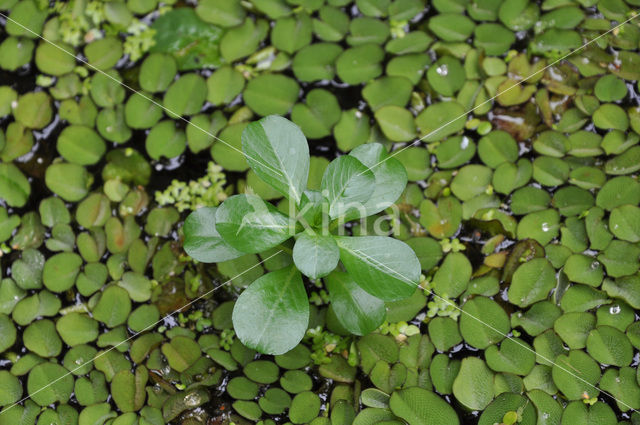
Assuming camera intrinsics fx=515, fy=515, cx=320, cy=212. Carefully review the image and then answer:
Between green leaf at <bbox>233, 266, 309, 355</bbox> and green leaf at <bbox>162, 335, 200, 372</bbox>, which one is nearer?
green leaf at <bbox>233, 266, 309, 355</bbox>

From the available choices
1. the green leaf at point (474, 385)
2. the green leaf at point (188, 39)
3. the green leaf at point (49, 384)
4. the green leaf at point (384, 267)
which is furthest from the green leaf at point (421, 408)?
the green leaf at point (188, 39)

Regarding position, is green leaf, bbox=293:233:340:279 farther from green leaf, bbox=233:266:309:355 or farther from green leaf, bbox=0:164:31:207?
green leaf, bbox=0:164:31:207

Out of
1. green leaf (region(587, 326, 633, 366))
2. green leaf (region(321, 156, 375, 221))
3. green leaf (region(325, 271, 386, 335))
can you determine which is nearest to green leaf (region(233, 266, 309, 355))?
green leaf (region(325, 271, 386, 335))

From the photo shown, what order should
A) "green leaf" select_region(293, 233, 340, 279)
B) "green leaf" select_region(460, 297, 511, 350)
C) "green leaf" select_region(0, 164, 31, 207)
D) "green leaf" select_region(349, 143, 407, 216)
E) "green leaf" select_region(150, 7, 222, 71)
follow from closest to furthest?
"green leaf" select_region(293, 233, 340, 279)
"green leaf" select_region(349, 143, 407, 216)
"green leaf" select_region(460, 297, 511, 350)
"green leaf" select_region(0, 164, 31, 207)
"green leaf" select_region(150, 7, 222, 71)

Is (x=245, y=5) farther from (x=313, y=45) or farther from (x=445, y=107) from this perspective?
(x=445, y=107)

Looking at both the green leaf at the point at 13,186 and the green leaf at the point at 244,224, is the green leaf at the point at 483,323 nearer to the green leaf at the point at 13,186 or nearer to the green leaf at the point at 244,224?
the green leaf at the point at 244,224

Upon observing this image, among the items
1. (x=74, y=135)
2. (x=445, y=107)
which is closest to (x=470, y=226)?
(x=445, y=107)
